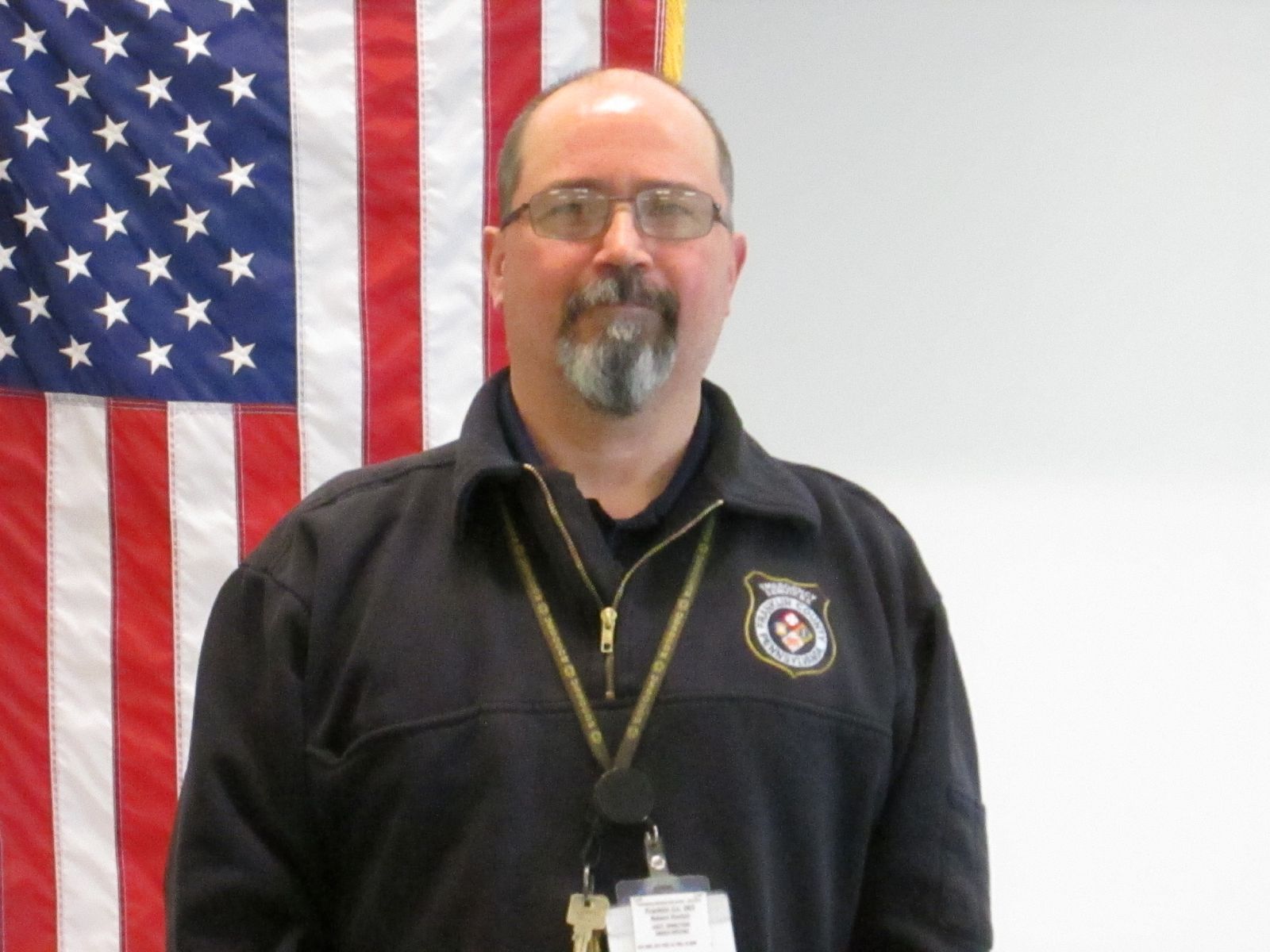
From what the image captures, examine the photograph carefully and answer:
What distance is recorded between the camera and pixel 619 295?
1.13m

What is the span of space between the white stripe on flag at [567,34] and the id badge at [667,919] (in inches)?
57.0

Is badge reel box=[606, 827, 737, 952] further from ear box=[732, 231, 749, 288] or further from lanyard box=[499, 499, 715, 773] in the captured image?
ear box=[732, 231, 749, 288]

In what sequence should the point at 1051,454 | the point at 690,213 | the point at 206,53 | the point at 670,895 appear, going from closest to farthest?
the point at 670,895 → the point at 690,213 → the point at 206,53 → the point at 1051,454

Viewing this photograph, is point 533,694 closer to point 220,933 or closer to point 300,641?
point 300,641

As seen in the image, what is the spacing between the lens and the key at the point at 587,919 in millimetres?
1030

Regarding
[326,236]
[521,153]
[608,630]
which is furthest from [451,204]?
[608,630]

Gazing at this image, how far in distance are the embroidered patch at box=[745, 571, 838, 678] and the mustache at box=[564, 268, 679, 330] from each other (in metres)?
0.30

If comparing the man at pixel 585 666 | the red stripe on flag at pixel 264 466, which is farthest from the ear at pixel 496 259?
the red stripe on flag at pixel 264 466

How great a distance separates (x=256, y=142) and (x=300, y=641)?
45.2 inches

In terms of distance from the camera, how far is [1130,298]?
89.8 inches

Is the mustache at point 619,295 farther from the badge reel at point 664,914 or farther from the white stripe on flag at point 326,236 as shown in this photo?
the white stripe on flag at point 326,236

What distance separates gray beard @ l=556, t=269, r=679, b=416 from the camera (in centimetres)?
112

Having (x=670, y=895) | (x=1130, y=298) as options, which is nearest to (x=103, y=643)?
(x=670, y=895)

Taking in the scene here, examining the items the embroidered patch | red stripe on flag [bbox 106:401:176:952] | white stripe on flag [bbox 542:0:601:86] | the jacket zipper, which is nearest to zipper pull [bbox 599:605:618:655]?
the jacket zipper
